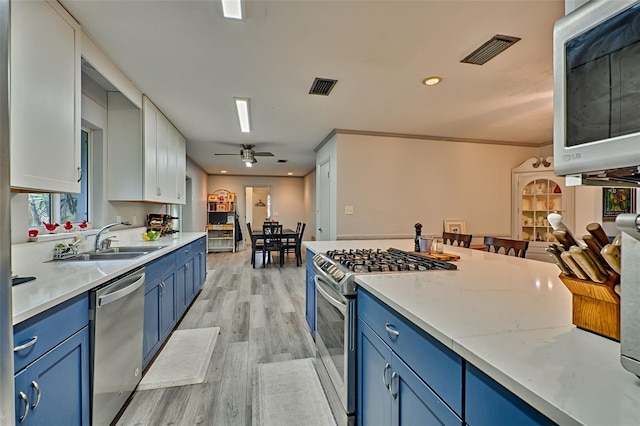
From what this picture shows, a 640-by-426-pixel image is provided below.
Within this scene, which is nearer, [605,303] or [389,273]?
[605,303]

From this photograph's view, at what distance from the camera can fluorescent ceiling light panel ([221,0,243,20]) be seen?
167cm

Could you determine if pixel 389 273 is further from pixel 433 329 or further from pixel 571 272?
pixel 571 272

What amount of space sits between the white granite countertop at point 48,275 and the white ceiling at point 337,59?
1567 millimetres

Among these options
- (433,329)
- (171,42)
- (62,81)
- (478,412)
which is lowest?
(478,412)

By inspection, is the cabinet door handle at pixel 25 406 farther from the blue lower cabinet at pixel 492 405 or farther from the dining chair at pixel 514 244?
the dining chair at pixel 514 244

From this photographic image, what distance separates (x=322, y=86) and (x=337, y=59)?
0.51m

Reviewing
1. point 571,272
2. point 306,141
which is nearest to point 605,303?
point 571,272

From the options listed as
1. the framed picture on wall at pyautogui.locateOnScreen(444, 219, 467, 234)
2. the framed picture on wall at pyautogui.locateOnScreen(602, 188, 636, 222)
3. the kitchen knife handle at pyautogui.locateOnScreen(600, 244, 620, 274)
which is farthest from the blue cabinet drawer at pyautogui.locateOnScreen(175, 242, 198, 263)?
the framed picture on wall at pyautogui.locateOnScreen(602, 188, 636, 222)

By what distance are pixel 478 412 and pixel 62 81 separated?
8.50ft

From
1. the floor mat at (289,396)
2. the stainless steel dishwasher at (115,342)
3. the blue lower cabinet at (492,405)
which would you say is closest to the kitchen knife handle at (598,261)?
the blue lower cabinet at (492,405)

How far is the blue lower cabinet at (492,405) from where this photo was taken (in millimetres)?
564

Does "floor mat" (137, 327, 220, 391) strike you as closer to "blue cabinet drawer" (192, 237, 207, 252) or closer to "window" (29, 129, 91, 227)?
"blue cabinet drawer" (192, 237, 207, 252)

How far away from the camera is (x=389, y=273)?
4.98 feet

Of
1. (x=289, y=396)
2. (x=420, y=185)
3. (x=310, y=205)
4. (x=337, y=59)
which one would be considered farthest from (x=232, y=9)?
(x=310, y=205)
